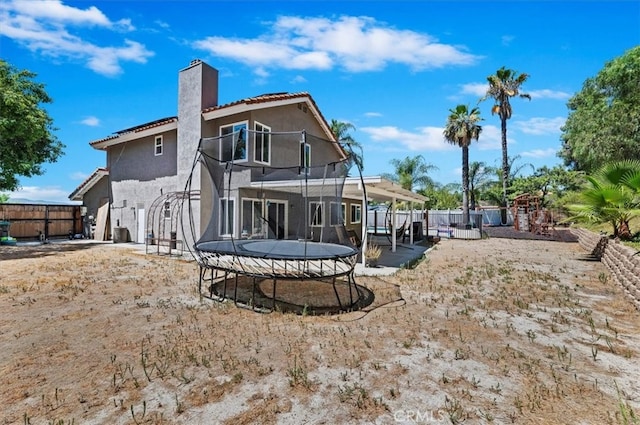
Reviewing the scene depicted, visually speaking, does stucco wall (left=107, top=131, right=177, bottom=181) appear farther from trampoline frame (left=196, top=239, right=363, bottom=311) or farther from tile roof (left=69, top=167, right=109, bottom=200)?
trampoline frame (left=196, top=239, right=363, bottom=311)

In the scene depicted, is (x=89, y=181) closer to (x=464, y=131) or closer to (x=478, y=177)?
(x=464, y=131)

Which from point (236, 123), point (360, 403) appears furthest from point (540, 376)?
point (236, 123)

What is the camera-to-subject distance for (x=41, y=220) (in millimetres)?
14766

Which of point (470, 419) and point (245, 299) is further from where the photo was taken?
point (245, 299)

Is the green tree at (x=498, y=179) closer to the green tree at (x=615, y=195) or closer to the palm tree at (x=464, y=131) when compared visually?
the palm tree at (x=464, y=131)

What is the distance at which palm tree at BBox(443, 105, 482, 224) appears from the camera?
21703 millimetres

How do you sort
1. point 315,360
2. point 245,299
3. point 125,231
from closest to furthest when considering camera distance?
1. point 315,360
2. point 245,299
3. point 125,231

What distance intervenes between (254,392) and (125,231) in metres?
13.6

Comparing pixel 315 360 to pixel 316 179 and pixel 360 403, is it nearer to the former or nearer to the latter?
pixel 360 403

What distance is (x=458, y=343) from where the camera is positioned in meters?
3.78

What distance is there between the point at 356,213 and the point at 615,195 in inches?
433

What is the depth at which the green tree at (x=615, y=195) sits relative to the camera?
771 centimetres

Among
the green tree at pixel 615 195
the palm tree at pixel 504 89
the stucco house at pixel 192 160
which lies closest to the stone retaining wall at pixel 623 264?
the green tree at pixel 615 195

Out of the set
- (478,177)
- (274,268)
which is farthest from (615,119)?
(274,268)
